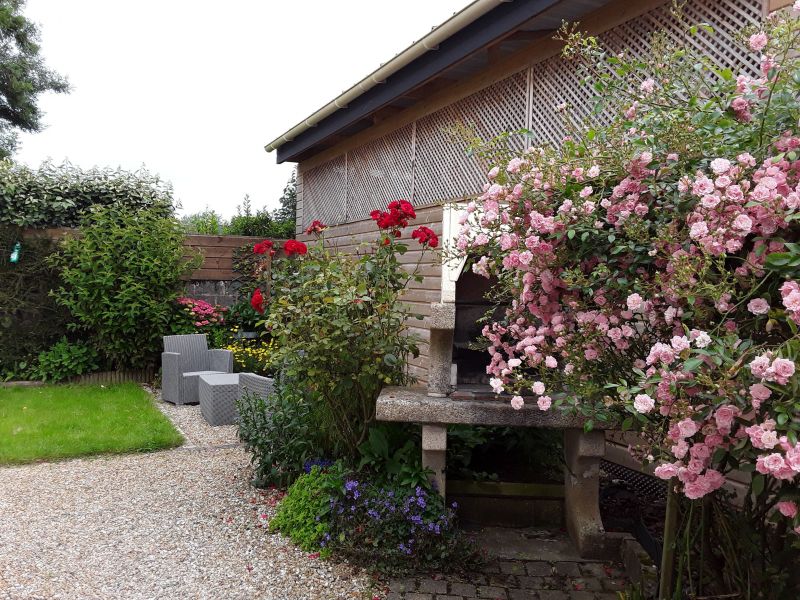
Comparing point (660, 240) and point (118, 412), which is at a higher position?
point (660, 240)

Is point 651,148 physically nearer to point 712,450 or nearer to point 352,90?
point 712,450

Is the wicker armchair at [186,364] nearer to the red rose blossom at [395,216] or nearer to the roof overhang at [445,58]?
the roof overhang at [445,58]

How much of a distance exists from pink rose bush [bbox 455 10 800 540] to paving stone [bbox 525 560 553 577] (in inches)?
34.0

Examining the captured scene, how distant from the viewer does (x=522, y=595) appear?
275 cm

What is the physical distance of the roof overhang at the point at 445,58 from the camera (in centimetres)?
440

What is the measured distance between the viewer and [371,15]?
1293cm

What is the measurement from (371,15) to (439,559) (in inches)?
485

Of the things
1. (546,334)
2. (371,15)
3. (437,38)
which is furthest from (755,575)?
(371,15)

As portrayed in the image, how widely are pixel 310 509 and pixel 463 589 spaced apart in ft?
3.15

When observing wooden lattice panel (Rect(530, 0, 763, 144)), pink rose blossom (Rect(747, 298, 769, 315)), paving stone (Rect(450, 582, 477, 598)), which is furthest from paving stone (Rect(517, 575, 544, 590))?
wooden lattice panel (Rect(530, 0, 763, 144))

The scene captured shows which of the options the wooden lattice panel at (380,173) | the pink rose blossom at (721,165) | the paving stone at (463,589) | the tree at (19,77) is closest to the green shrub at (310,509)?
the paving stone at (463,589)

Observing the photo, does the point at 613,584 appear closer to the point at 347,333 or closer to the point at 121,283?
the point at 347,333

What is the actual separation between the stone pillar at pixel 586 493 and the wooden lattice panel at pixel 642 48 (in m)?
1.65

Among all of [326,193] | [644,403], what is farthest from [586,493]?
[326,193]
